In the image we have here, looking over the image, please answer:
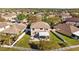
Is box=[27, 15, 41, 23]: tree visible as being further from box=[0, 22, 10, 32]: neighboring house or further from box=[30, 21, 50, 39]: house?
box=[0, 22, 10, 32]: neighboring house

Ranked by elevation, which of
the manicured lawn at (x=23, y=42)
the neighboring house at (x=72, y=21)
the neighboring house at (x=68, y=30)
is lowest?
the manicured lawn at (x=23, y=42)

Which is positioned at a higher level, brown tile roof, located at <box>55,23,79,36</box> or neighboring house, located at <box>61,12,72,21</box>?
neighboring house, located at <box>61,12,72,21</box>

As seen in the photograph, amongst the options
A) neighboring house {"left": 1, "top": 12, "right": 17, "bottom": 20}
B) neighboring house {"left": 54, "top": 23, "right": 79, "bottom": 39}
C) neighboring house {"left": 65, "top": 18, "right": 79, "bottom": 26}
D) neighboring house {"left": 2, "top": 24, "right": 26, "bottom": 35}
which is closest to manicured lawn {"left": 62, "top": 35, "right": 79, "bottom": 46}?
neighboring house {"left": 54, "top": 23, "right": 79, "bottom": 39}

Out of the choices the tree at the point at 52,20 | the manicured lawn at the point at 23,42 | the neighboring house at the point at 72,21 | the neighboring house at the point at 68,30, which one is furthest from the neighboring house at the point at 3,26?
the neighboring house at the point at 72,21

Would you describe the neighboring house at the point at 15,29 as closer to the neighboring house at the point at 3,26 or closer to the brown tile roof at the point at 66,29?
the neighboring house at the point at 3,26

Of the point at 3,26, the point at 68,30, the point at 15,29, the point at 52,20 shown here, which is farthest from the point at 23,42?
the point at 68,30

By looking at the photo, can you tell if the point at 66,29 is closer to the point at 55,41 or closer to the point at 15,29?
the point at 55,41
